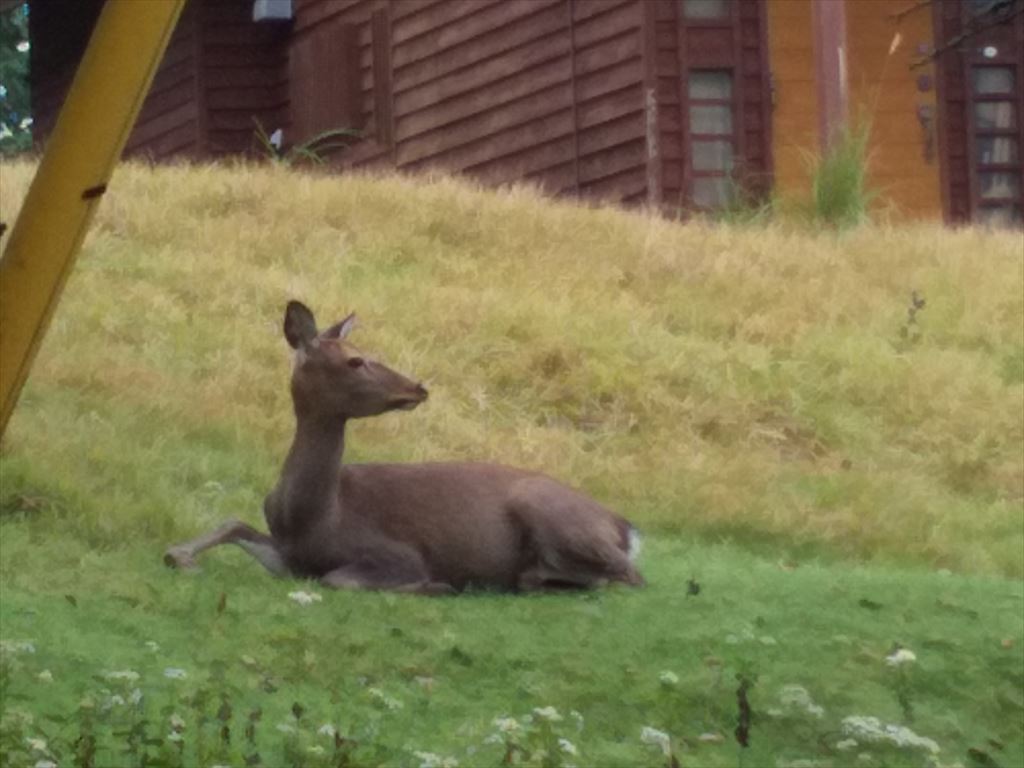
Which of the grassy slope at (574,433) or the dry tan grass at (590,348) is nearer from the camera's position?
the grassy slope at (574,433)

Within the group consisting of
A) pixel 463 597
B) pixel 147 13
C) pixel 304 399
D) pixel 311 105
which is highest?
Result: pixel 311 105

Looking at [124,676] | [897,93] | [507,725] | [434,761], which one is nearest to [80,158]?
[124,676]

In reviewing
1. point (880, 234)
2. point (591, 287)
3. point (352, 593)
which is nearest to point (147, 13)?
point (352, 593)

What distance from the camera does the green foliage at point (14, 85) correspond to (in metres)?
42.8

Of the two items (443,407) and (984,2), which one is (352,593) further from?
(984,2)

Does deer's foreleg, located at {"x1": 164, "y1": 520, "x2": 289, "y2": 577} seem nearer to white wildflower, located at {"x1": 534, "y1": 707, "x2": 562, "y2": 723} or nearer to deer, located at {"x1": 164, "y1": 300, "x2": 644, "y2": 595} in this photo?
deer, located at {"x1": 164, "y1": 300, "x2": 644, "y2": 595}

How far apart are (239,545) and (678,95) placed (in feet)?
Answer: 46.5

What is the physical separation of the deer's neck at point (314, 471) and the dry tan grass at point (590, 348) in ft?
4.63

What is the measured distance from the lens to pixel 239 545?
31.8 ft

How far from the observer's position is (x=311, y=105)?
2847 cm

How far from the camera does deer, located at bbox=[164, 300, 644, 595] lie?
31.2 ft

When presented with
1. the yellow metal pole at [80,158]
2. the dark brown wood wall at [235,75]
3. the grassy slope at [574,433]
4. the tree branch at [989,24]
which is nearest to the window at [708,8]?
the grassy slope at [574,433]

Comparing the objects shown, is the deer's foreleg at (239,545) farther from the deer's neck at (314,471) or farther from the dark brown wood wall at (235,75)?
the dark brown wood wall at (235,75)

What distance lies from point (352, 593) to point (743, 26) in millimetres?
15141
